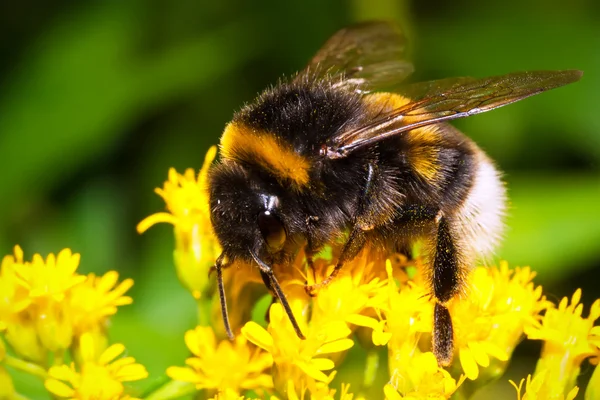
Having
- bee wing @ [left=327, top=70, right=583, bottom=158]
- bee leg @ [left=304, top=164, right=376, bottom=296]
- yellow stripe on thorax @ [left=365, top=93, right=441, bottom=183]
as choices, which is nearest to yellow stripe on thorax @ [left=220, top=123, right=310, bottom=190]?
bee wing @ [left=327, top=70, right=583, bottom=158]

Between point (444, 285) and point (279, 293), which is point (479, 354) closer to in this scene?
point (444, 285)

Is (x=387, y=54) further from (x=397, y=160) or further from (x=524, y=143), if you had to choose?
(x=524, y=143)

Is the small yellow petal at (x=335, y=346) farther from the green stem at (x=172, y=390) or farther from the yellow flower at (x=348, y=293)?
the green stem at (x=172, y=390)

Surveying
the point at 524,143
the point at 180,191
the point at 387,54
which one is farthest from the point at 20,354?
the point at 524,143

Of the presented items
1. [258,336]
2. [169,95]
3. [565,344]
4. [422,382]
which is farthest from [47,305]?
[169,95]

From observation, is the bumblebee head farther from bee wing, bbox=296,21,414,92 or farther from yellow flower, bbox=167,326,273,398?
bee wing, bbox=296,21,414,92

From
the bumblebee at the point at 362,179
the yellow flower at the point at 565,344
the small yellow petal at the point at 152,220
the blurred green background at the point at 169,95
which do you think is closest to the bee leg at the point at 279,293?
the bumblebee at the point at 362,179
